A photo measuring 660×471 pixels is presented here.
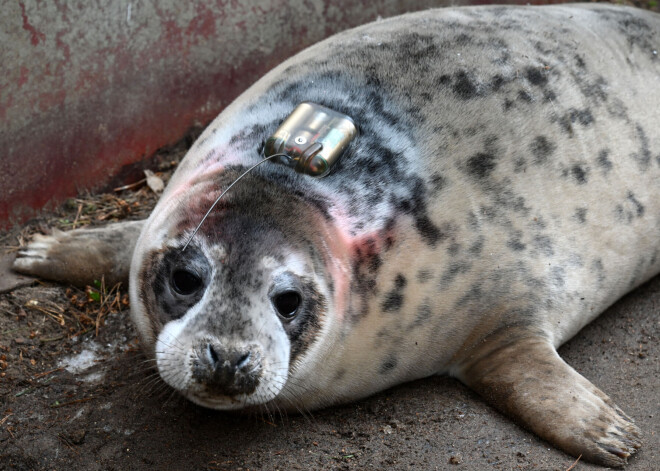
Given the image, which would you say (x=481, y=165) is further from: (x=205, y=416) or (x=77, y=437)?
(x=77, y=437)

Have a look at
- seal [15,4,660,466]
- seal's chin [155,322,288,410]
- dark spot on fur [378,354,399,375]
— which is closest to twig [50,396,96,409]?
seal [15,4,660,466]

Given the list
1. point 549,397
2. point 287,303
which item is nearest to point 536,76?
point 549,397

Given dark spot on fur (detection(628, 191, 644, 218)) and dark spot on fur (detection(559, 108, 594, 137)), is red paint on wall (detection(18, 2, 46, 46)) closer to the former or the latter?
dark spot on fur (detection(559, 108, 594, 137))

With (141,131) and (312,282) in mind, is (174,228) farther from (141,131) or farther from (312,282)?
(141,131)

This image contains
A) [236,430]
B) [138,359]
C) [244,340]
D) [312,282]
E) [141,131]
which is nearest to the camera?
[244,340]

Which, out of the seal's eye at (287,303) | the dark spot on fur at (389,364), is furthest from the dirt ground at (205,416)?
the seal's eye at (287,303)

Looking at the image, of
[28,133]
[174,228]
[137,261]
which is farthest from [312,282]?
[28,133]

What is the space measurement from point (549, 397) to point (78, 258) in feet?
6.64

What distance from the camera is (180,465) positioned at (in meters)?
2.84

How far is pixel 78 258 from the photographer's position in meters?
3.73

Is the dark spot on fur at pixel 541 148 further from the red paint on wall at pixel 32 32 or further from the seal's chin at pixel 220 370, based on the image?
the red paint on wall at pixel 32 32

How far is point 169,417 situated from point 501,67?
6.05 ft

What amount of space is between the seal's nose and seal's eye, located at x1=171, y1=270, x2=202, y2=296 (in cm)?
23

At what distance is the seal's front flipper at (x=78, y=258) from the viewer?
146 inches
